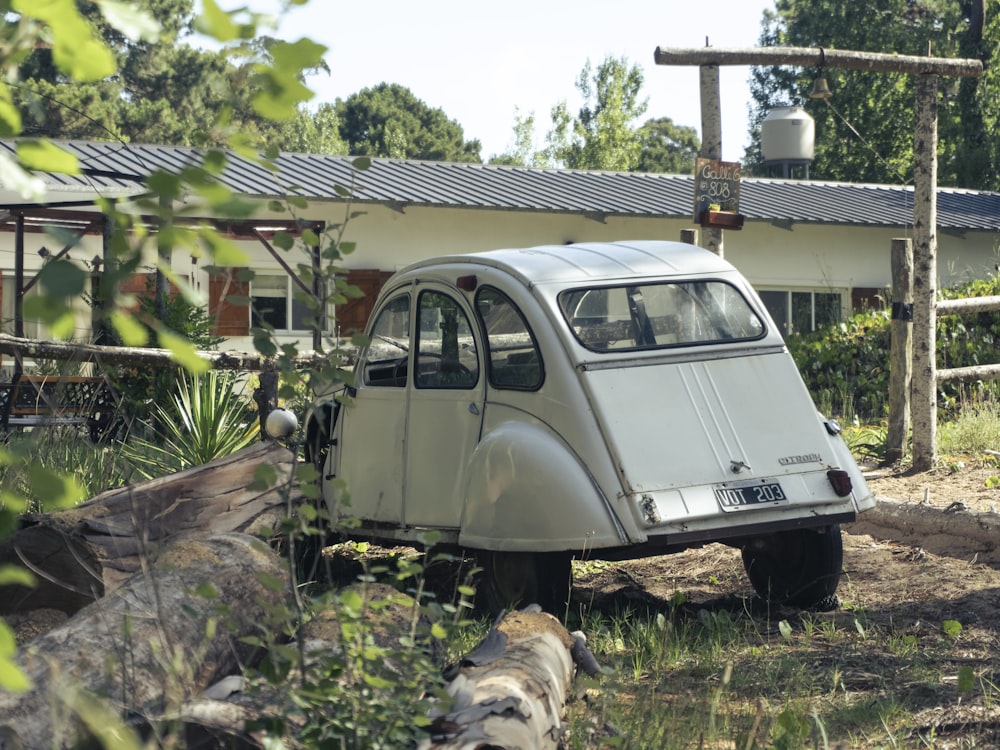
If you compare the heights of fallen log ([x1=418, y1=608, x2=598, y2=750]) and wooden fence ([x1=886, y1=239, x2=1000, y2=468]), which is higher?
wooden fence ([x1=886, y1=239, x2=1000, y2=468])

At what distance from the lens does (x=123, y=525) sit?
6.40 m

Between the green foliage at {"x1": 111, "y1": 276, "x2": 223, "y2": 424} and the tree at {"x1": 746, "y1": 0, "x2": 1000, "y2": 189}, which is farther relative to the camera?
the tree at {"x1": 746, "y1": 0, "x2": 1000, "y2": 189}

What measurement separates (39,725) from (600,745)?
1.87 meters

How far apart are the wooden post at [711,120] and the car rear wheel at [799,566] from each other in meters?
3.78

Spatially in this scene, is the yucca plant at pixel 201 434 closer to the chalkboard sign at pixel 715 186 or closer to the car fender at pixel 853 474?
the chalkboard sign at pixel 715 186

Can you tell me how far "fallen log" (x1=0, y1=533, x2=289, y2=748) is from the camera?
3.38 meters

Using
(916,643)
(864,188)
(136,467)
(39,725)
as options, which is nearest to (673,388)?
(916,643)

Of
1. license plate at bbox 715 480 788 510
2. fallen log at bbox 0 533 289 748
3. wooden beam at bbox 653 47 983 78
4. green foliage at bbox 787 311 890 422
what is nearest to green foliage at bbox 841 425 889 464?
green foliage at bbox 787 311 890 422

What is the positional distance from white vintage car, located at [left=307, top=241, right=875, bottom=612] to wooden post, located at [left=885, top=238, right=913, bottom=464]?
4.25 metres

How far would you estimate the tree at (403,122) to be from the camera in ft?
227

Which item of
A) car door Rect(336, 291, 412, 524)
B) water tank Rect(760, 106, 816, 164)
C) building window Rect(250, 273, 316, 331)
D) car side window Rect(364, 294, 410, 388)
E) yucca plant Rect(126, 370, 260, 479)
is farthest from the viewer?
water tank Rect(760, 106, 816, 164)

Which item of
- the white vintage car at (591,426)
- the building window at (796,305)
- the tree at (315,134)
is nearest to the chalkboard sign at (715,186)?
the white vintage car at (591,426)

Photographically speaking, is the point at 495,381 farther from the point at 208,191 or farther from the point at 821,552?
the point at 208,191

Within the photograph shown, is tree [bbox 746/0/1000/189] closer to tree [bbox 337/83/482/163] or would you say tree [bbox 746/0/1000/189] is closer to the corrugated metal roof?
the corrugated metal roof
